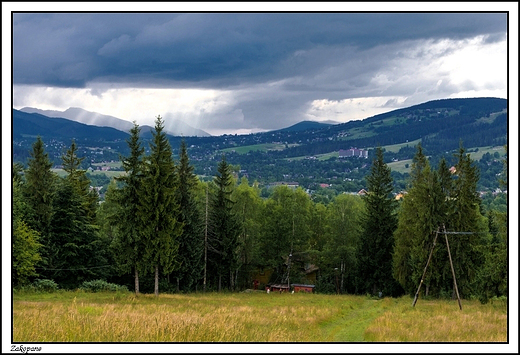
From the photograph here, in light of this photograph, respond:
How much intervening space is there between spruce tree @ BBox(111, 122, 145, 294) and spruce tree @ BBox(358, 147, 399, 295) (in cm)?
2059

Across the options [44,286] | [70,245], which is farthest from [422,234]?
[44,286]

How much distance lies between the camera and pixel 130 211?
32.6 meters

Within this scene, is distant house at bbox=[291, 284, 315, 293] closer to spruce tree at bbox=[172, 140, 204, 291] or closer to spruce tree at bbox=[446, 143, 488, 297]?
spruce tree at bbox=[172, 140, 204, 291]

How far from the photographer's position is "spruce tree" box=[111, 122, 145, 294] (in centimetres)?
3198

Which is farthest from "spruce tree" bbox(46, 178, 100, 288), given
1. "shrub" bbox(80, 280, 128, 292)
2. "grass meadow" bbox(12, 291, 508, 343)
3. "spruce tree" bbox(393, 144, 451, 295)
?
"spruce tree" bbox(393, 144, 451, 295)

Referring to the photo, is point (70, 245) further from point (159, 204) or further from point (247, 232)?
point (247, 232)

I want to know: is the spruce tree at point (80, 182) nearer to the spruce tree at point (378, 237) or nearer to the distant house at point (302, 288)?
the distant house at point (302, 288)

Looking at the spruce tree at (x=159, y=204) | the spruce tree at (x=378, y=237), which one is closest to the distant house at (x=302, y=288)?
the spruce tree at (x=378, y=237)

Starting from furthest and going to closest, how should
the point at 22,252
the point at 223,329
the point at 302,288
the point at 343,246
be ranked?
the point at 302,288 → the point at 343,246 → the point at 22,252 → the point at 223,329

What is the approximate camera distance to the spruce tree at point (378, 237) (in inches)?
1730

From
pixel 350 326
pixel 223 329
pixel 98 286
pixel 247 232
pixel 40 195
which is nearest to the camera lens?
pixel 223 329

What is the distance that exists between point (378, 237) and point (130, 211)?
22180 mm

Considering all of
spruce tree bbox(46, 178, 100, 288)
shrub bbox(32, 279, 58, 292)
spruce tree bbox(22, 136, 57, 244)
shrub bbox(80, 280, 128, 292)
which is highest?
spruce tree bbox(22, 136, 57, 244)

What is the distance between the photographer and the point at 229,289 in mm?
45500
